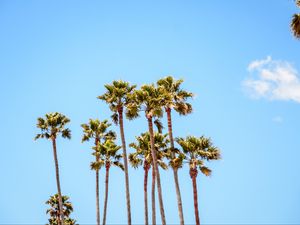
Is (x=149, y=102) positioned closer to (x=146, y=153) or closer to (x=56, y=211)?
(x=146, y=153)

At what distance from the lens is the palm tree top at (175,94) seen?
114 ft

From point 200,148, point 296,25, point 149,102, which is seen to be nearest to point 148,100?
point 149,102

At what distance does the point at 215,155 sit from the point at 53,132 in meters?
25.5

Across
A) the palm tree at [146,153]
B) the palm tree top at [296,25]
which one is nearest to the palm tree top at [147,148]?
the palm tree at [146,153]

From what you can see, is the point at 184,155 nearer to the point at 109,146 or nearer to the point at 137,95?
the point at 137,95

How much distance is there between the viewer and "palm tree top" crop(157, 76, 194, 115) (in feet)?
114

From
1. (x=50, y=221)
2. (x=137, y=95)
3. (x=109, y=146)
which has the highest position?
(x=137, y=95)

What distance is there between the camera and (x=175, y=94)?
118ft

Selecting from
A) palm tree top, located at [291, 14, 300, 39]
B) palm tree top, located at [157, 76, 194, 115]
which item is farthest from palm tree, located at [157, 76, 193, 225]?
palm tree top, located at [291, 14, 300, 39]

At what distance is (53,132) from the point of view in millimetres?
50469

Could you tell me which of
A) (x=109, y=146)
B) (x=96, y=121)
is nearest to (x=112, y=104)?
(x=109, y=146)

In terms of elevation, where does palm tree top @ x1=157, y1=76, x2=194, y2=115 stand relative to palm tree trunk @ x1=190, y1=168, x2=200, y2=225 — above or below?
above

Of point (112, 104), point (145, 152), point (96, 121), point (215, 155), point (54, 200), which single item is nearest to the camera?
point (215, 155)

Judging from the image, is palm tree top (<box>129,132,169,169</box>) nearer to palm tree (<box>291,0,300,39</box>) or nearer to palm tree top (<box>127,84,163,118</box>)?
palm tree top (<box>127,84,163,118</box>)
